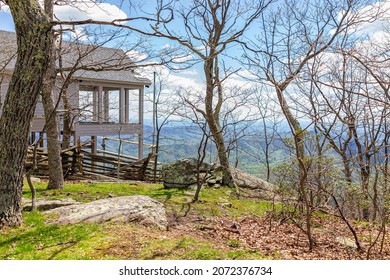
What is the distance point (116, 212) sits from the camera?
4559 millimetres

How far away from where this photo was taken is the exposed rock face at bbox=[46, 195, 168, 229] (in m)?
4.39

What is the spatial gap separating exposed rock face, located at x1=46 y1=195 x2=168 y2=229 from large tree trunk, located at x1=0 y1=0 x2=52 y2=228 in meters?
0.79

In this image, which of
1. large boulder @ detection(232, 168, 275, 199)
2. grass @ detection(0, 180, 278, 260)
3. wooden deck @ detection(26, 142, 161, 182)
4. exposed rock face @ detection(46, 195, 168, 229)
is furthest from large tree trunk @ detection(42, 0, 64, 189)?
large boulder @ detection(232, 168, 275, 199)

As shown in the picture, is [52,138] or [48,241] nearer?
[48,241]

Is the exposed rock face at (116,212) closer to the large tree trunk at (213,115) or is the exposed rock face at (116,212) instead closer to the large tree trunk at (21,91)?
the large tree trunk at (21,91)

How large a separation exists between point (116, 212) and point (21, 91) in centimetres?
185

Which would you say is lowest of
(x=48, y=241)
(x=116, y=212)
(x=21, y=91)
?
(x=48, y=241)

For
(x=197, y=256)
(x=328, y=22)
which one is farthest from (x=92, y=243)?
(x=328, y=22)

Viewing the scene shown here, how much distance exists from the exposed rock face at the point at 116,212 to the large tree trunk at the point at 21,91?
79 centimetres

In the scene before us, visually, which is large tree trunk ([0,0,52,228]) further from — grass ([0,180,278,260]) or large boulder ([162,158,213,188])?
large boulder ([162,158,213,188])

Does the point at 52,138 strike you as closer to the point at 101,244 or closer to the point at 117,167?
the point at 101,244

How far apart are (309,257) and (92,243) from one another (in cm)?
244

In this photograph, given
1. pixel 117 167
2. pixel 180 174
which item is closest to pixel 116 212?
pixel 180 174
